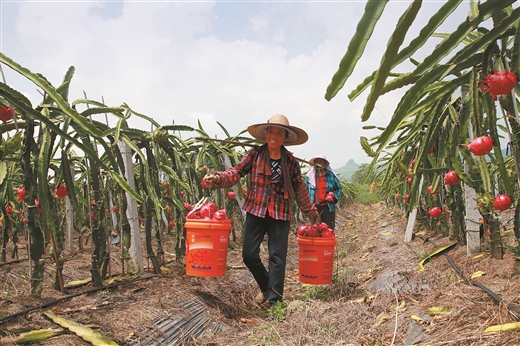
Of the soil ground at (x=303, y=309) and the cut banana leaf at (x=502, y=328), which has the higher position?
the cut banana leaf at (x=502, y=328)

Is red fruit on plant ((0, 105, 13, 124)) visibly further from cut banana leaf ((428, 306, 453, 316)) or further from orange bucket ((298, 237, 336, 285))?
cut banana leaf ((428, 306, 453, 316))

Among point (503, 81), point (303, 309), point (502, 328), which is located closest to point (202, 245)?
point (303, 309)

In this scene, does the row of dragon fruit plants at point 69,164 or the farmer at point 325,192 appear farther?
the farmer at point 325,192

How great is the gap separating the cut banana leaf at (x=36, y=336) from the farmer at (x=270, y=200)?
57.5 inches

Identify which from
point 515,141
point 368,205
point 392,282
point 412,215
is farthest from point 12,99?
point 368,205

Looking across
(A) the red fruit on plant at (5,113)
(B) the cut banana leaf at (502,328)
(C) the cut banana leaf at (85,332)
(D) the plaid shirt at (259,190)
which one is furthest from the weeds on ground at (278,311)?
(A) the red fruit on plant at (5,113)

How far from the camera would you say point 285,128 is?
3.10m

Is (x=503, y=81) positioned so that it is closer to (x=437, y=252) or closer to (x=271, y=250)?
(x=271, y=250)

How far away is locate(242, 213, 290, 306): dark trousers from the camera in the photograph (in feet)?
10.1

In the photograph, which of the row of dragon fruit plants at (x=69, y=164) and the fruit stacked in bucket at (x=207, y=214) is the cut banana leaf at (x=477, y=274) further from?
the row of dragon fruit plants at (x=69, y=164)

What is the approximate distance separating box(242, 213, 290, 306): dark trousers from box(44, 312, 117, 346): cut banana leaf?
1.35m

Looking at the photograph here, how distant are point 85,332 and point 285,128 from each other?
1919 millimetres

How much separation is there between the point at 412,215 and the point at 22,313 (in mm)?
4284

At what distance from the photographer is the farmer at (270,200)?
308 centimetres
